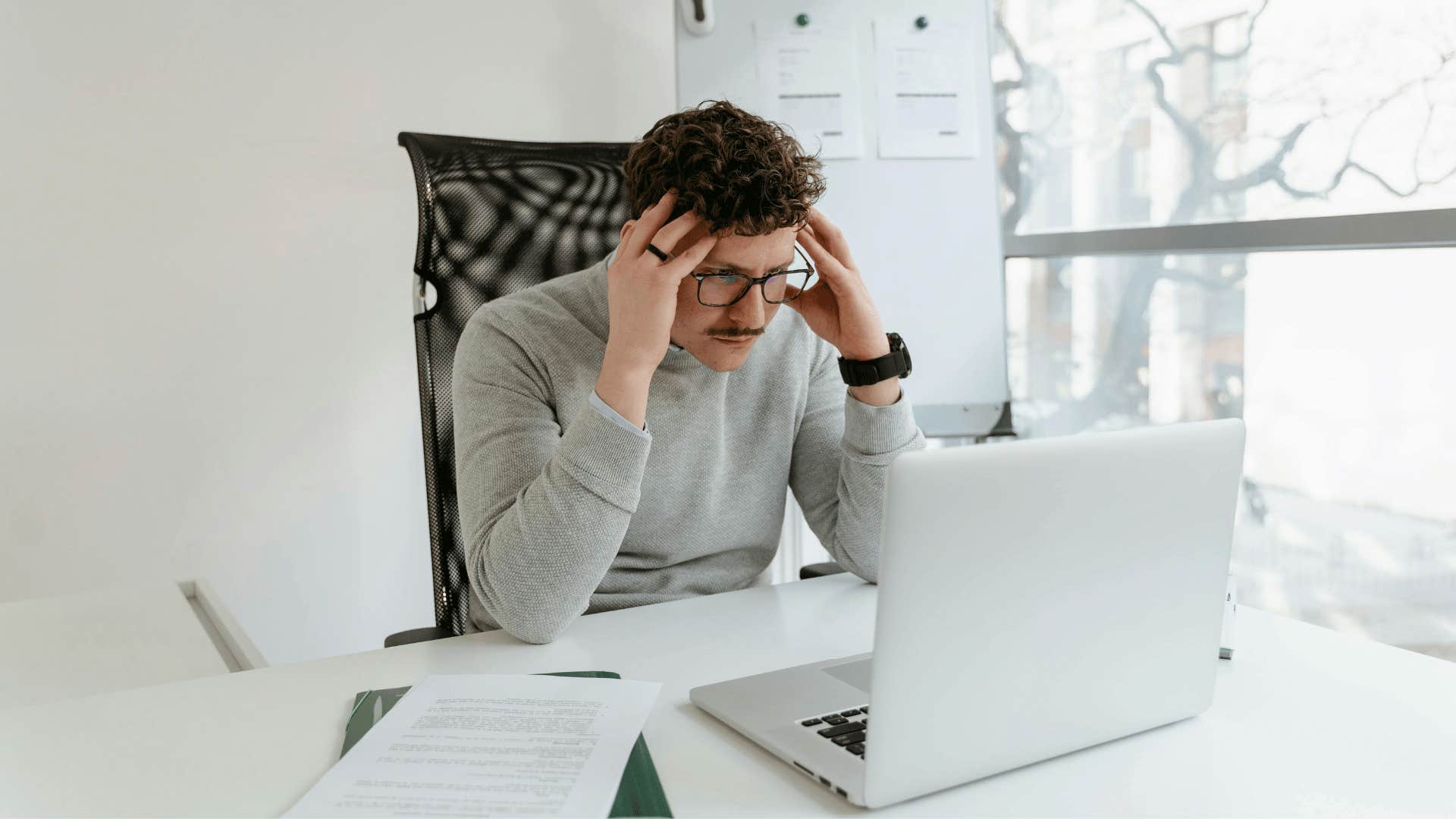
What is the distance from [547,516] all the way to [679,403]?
28 centimetres

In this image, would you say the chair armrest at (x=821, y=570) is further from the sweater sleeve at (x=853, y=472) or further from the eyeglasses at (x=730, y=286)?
the eyeglasses at (x=730, y=286)

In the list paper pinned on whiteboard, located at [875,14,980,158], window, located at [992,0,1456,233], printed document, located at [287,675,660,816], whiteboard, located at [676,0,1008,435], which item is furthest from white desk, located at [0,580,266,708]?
window, located at [992,0,1456,233]

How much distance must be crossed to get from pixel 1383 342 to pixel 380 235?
1862 mm

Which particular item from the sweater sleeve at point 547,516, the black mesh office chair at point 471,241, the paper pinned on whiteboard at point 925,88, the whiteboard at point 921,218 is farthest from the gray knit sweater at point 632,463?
the paper pinned on whiteboard at point 925,88

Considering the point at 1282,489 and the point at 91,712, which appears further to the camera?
the point at 1282,489

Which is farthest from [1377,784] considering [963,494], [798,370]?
[798,370]

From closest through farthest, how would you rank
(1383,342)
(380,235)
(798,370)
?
(798,370)
(1383,342)
(380,235)

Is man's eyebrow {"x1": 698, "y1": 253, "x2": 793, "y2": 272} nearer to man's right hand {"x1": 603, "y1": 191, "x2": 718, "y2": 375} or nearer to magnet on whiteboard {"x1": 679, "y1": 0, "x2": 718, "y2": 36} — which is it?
man's right hand {"x1": 603, "y1": 191, "x2": 718, "y2": 375}

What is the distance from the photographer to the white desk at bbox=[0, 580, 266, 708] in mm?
1125

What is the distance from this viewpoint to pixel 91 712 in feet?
2.83

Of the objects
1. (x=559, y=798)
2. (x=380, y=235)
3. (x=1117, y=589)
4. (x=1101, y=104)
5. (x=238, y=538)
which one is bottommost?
(x=238, y=538)

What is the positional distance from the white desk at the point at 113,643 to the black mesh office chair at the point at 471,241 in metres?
0.27

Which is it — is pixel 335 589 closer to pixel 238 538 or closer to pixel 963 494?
pixel 238 538

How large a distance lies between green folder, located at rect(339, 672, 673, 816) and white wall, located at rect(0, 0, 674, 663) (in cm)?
143
